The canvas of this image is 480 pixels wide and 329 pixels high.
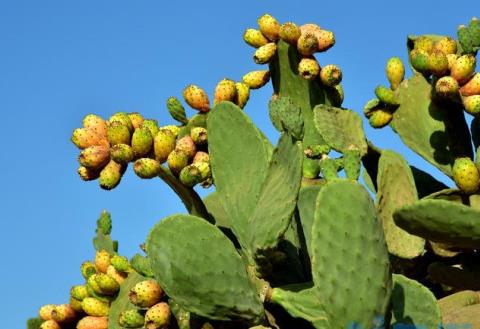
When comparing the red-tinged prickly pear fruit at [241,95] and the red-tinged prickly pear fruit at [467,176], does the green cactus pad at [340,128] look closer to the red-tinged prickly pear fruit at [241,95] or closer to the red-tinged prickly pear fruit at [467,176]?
the red-tinged prickly pear fruit at [241,95]

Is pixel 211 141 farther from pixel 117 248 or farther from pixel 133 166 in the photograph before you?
pixel 117 248

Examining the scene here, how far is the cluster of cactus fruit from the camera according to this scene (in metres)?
3.32

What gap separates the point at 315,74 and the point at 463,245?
1142mm

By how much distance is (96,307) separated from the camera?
180 inches

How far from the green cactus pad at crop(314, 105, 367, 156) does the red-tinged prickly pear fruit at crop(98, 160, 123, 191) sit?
87 centimetres

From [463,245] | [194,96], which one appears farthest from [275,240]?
[194,96]

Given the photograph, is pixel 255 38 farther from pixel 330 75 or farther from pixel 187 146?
pixel 187 146

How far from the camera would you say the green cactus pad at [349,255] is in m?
3.26

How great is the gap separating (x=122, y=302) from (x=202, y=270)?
850 millimetres

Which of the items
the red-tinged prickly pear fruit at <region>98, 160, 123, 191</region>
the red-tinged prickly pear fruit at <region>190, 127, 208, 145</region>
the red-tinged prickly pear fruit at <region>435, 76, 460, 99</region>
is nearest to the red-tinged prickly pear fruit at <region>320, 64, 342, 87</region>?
the red-tinged prickly pear fruit at <region>435, 76, 460, 99</region>

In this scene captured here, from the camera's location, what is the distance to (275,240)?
3650 mm

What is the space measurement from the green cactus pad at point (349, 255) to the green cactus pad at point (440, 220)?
0.84 ft

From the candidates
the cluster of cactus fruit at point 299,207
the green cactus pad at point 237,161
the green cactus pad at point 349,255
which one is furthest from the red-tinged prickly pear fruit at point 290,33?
the green cactus pad at point 349,255

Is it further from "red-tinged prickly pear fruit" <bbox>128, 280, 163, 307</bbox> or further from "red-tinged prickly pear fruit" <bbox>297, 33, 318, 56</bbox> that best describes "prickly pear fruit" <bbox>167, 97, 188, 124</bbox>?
"red-tinged prickly pear fruit" <bbox>128, 280, 163, 307</bbox>
